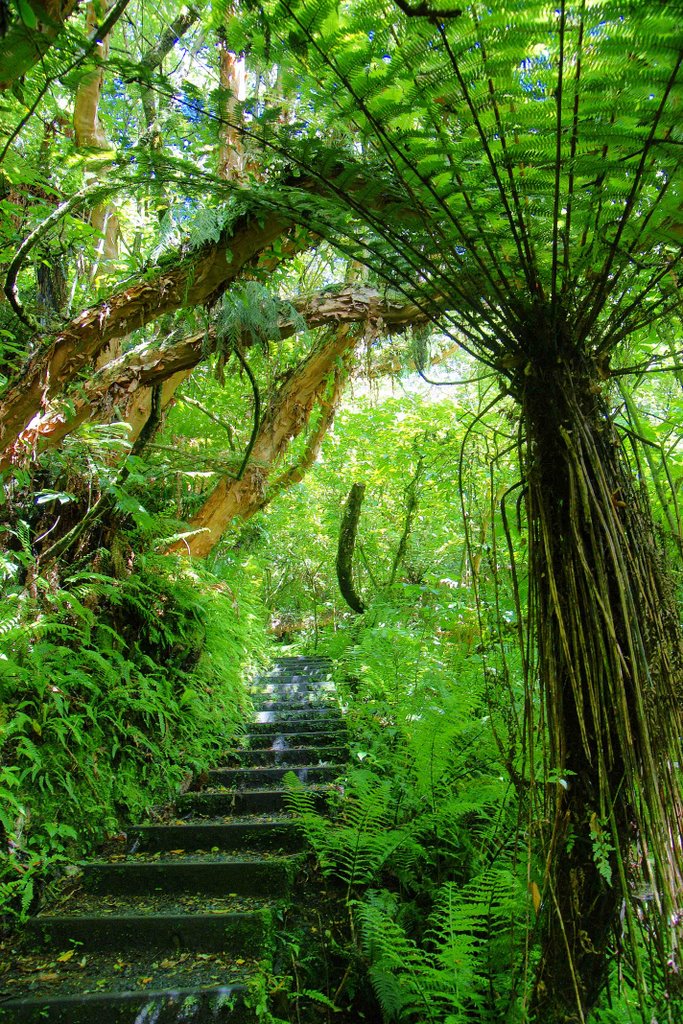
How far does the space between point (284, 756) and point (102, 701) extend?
1556mm

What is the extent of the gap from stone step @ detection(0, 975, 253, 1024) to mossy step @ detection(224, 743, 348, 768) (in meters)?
2.12

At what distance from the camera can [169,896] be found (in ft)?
9.66

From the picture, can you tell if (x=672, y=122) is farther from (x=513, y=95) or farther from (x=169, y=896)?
(x=169, y=896)

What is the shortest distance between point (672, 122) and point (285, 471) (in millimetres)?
5440

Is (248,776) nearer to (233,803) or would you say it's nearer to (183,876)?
(233,803)

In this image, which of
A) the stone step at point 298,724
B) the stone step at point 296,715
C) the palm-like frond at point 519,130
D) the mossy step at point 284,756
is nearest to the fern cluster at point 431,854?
the mossy step at point 284,756

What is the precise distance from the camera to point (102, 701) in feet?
11.1

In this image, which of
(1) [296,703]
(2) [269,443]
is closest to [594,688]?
(2) [269,443]

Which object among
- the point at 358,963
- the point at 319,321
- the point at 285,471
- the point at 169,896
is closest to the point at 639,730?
the point at 358,963

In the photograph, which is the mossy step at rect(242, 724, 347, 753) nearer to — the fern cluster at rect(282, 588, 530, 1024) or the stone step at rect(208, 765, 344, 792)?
the stone step at rect(208, 765, 344, 792)

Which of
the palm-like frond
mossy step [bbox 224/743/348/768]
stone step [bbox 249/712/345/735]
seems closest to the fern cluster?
mossy step [bbox 224/743/348/768]

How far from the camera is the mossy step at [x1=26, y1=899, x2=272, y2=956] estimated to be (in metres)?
2.54

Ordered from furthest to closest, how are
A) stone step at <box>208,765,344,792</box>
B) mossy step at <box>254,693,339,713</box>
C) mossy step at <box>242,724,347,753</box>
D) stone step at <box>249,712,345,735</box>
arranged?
mossy step at <box>254,693,339,713</box>, stone step at <box>249,712,345,735</box>, mossy step at <box>242,724,347,753</box>, stone step at <box>208,765,344,792</box>

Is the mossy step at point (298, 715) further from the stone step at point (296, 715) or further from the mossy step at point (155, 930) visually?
the mossy step at point (155, 930)
